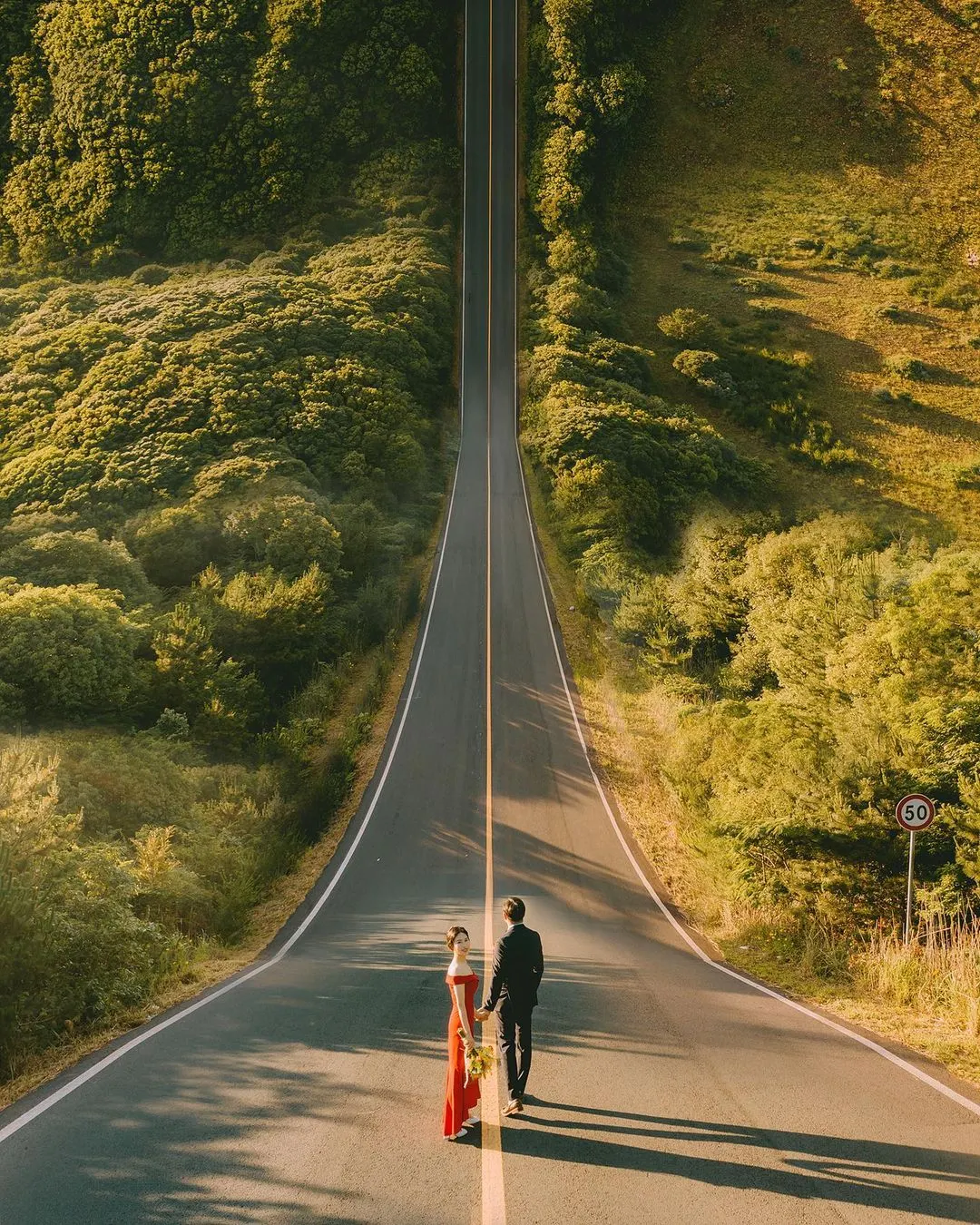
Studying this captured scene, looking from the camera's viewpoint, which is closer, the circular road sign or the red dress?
the red dress

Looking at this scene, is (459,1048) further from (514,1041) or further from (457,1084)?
(514,1041)

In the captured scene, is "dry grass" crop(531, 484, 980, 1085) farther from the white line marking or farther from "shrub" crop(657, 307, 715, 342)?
"shrub" crop(657, 307, 715, 342)

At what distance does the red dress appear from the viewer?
7.05 metres

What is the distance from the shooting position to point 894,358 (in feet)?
177

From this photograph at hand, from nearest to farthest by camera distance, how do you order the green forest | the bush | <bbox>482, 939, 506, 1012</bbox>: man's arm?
<bbox>482, 939, 506, 1012</bbox>: man's arm → the green forest → the bush

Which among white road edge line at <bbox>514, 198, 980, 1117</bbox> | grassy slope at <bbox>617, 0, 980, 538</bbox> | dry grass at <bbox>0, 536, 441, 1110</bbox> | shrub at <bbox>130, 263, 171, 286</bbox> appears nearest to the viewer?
white road edge line at <bbox>514, 198, 980, 1117</bbox>

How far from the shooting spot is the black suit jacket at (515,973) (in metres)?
7.61

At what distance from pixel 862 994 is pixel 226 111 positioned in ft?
231

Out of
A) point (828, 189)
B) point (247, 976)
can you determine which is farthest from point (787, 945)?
point (828, 189)

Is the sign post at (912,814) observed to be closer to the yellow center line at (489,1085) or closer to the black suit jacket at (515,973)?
the yellow center line at (489,1085)

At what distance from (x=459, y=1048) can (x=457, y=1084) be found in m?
0.24

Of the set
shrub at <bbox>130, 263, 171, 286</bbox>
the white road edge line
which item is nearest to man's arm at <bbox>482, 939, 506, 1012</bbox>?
the white road edge line

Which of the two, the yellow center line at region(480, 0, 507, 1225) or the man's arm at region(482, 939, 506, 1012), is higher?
the man's arm at region(482, 939, 506, 1012)

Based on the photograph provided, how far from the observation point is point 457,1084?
706cm
